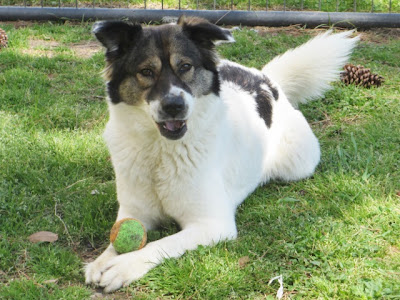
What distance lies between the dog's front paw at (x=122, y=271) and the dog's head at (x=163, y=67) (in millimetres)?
746

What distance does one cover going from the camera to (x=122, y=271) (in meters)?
3.09

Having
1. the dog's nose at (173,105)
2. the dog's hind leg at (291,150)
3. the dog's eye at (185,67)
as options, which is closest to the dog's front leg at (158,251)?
the dog's nose at (173,105)

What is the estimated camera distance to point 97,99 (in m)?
5.80

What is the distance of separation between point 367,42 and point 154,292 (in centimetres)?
555

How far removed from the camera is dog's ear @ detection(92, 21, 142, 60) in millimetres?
3348

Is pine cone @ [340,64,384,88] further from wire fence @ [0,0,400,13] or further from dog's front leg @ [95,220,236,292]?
dog's front leg @ [95,220,236,292]

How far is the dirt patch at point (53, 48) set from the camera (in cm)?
681

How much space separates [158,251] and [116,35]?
1318 millimetres

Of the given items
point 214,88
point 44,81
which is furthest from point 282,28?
point 214,88

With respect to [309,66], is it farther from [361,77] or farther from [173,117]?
[173,117]

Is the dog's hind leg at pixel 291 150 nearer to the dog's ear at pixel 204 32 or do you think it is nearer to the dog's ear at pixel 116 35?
the dog's ear at pixel 204 32

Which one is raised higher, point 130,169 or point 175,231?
point 130,169

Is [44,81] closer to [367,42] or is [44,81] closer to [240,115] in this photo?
[240,115]

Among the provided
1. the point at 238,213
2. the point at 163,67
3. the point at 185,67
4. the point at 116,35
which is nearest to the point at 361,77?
the point at 238,213
